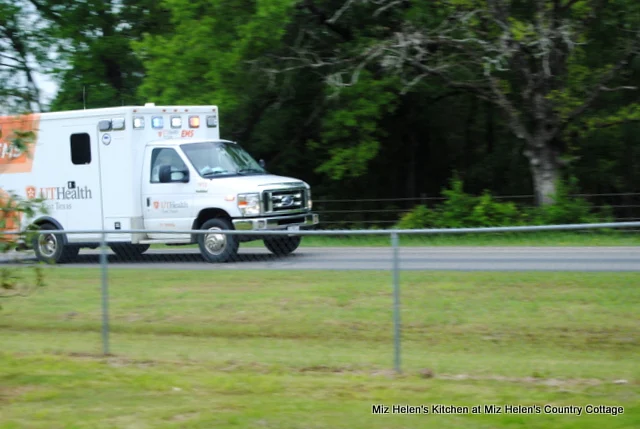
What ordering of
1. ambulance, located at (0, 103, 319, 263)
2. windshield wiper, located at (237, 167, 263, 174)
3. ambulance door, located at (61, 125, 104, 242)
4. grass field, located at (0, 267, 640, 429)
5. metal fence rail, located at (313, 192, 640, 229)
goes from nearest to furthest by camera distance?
grass field, located at (0, 267, 640, 429) < ambulance, located at (0, 103, 319, 263) < windshield wiper, located at (237, 167, 263, 174) < ambulance door, located at (61, 125, 104, 242) < metal fence rail, located at (313, 192, 640, 229)

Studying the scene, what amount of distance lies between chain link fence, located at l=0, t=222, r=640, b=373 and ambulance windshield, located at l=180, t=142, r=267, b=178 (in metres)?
6.28

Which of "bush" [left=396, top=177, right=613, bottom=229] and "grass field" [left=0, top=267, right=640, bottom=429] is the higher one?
"bush" [left=396, top=177, right=613, bottom=229]

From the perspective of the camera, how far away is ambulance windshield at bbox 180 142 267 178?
16.8m

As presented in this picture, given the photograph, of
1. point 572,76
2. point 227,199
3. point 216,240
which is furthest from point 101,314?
point 572,76

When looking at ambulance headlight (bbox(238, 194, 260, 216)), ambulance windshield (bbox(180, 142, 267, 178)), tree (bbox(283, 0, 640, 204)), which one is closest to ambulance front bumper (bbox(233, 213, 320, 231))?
ambulance headlight (bbox(238, 194, 260, 216))

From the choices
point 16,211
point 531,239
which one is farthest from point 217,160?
point 531,239

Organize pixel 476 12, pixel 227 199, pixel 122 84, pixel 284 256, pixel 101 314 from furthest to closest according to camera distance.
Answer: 1. pixel 122 84
2. pixel 476 12
3. pixel 227 199
4. pixel 101 314
5. pixel 284 256

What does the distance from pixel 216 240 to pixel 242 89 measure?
15.2m

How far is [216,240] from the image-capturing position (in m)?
9.74

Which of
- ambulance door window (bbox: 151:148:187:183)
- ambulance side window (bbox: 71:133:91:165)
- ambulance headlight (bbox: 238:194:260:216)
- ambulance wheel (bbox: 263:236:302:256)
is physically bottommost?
ambulance wheel (bbox: 263:236:302:256)

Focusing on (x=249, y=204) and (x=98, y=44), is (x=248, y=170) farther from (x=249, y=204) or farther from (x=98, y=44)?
(x=98, y=44)

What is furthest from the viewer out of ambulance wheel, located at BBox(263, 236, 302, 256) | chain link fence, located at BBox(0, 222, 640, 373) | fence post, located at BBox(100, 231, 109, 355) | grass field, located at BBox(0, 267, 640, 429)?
fence post, located at BBox(100, 231, 109, 355)

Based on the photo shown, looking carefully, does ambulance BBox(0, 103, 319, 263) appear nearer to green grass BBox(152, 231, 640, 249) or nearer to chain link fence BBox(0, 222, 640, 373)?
chain link fence BBox(0, 222, 640, 373)

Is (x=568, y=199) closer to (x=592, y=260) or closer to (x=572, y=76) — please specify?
(x=572, y=76)
